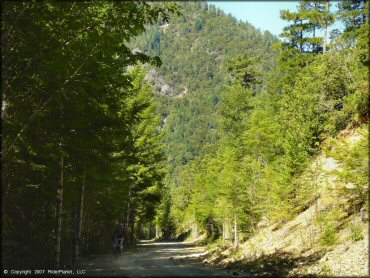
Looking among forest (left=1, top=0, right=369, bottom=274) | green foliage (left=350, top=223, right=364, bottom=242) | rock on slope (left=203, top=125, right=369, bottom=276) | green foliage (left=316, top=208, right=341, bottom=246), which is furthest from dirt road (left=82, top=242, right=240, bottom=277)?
green foliage (left=350, top=223, right=364, bottom=242)

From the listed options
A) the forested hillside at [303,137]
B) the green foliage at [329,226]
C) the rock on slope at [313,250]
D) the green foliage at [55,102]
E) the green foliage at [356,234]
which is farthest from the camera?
the forested hillside at [303,137]

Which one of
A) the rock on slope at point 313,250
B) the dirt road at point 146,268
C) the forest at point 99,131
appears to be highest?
the forest at point 99,131

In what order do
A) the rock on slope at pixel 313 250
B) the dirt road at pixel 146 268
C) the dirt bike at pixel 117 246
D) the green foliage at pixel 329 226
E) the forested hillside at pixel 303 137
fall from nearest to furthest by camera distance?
the rock on slope at pixel 313 250, the dirt road at pixel 146 268, the green foliage at pixel 329 226, the forested hillside at pixel 303 137, the dirt bike at pixel 117 246

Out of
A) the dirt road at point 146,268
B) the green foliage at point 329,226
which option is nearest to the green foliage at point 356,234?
the green foliage at point 329,226

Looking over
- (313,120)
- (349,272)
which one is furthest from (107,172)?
(313,120)

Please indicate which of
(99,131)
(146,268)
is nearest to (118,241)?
(146,268)

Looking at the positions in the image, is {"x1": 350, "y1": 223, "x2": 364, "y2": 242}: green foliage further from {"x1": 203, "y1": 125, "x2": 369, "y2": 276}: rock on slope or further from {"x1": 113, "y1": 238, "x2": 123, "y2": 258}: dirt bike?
{"x1": 113, "y1": 238, "x2": 123, "y2": 258}: dirt bike

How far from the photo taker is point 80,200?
57.7ft

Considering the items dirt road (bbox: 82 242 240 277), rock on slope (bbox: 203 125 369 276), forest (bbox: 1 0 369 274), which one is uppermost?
forest (bbox: 1 0 369 274)

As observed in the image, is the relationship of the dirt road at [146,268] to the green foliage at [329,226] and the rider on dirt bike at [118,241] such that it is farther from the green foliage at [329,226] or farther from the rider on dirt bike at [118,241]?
the green foliage at [329,226]

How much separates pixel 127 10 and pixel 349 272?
934 centimetres

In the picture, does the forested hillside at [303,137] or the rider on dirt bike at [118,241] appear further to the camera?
the rider on dirt bike at [118,241]

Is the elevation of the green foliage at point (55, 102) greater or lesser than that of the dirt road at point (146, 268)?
greater

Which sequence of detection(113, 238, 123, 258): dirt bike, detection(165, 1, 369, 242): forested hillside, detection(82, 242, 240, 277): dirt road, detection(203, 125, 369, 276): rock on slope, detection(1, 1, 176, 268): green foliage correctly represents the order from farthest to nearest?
detection(113, 238, 123, 258): dirt bike, detection(165, 1, 369, 242): forested hillside, detection(82, 242, 240, 277): dirt road, detection(203, 125, 369, 276): rock on slope, detection(1, 1, 176, 268): green foliage
